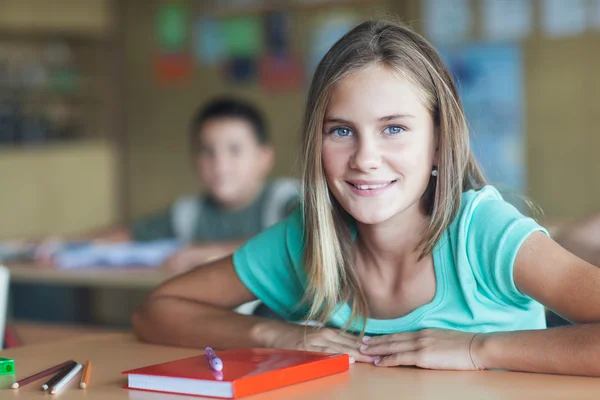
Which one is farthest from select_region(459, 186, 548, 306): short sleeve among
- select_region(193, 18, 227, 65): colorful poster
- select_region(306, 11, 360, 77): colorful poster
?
select_region(193, 18, 227, 65): colorful poster

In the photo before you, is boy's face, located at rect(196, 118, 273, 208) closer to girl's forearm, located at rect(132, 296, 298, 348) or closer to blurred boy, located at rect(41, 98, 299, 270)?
blurred boy, located at rect(41, 98, 299, 270)

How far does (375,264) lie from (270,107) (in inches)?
167

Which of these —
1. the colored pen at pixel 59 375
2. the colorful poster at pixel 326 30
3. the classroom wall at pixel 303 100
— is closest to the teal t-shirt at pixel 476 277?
the colored pen at pixel 59 375

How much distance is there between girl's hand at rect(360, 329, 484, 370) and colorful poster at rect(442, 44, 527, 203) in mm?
3553

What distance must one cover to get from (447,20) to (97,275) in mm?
2867

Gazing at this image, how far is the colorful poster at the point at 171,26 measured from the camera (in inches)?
235

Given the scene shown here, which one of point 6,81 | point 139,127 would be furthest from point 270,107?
point 6,81

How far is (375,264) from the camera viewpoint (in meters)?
1.44

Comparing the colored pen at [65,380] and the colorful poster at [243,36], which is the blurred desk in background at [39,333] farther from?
the colorful poster at [243,36]

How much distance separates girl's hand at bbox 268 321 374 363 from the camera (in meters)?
1.28

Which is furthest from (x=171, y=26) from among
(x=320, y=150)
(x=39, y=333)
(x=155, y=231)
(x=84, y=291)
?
(x=320, y=150)

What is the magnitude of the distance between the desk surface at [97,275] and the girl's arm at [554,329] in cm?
150

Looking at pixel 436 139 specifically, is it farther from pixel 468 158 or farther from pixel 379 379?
pixel 379 379

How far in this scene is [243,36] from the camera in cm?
575
